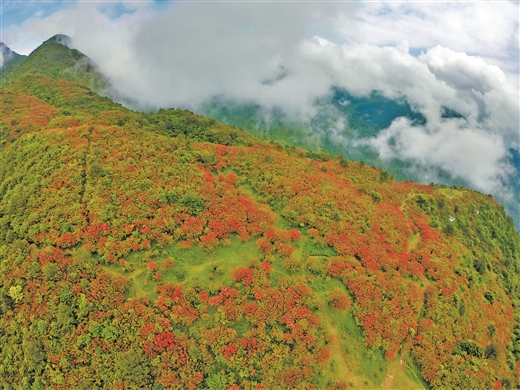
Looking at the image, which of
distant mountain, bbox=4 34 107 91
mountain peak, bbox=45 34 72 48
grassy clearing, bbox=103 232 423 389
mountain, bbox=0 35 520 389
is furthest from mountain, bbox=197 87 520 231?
grassy clearing, bbox=103 232 423 389

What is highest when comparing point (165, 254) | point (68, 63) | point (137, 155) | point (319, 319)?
point (68, 63)

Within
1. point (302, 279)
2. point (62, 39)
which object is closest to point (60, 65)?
point (62, 39)

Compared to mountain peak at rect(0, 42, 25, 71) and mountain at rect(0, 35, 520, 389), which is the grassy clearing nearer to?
mountain at rect(0, 35, 520, 389)

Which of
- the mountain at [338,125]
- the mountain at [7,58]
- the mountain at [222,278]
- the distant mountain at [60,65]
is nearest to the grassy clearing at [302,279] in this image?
the mountain at [222,278]

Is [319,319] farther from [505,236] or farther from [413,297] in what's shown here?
[505,236]

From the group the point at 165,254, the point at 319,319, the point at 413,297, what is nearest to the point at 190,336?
the point at 165,254

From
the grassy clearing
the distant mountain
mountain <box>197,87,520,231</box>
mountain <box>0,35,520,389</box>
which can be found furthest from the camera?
mountain <box>197,87,520,231</box>

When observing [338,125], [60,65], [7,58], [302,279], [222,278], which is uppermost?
[7,58]

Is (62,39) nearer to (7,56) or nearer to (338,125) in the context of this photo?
(7,56)

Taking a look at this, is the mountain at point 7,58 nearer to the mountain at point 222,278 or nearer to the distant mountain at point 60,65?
the distant mountain at point 60,65
